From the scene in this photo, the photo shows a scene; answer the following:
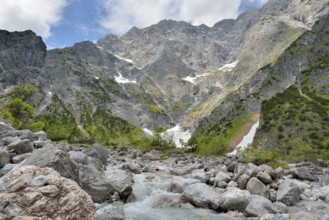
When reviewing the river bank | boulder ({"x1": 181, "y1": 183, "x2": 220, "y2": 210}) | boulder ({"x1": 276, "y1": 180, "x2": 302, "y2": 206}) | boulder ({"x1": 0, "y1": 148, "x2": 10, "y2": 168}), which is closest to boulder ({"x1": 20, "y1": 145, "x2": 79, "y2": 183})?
the river bank

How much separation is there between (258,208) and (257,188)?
679cm

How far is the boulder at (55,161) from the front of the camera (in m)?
19.1

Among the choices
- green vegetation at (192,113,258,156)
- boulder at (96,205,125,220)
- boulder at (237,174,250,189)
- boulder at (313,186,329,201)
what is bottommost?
boulder at (96,205,125,220)

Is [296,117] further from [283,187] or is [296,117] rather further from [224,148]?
[283,187]

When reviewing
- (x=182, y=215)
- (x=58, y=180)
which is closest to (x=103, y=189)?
(x=182, y=215)

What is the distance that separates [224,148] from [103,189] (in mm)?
104450

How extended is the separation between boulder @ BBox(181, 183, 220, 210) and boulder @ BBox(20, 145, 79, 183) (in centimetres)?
1250

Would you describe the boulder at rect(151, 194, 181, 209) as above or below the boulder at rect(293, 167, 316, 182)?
below

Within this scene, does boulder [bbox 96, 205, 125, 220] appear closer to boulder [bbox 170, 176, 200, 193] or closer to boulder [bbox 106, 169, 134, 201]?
boulder [bbox 106, 169, 134, 201]

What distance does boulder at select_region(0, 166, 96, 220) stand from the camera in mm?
11766

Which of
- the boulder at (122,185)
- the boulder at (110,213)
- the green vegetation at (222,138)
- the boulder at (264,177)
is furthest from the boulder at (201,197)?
the green vegetation at (222,138)

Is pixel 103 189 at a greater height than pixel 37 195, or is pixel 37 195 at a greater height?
pixel 37 195

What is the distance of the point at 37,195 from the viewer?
40.1ft

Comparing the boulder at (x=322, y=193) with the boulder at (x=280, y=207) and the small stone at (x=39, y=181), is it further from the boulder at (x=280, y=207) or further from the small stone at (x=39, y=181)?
the small stone at (x=39, y=181)
